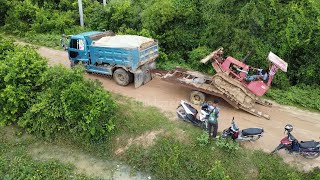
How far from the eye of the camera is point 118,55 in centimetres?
1282

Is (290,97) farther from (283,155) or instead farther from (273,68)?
(283,155)

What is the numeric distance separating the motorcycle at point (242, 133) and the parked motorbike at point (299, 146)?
0.68 m

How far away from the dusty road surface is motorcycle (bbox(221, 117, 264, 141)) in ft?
0.92

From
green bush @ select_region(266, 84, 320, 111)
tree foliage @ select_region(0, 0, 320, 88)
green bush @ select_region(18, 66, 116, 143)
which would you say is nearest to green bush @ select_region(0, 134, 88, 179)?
green bush @ select_region(18, 66, 116, 143)

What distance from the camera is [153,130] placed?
10.5 metres

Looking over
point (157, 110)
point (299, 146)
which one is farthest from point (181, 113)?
point (299, 146)

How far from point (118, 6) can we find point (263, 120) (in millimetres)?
10469

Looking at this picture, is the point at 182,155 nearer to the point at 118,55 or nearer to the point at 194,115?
the point at 194,115

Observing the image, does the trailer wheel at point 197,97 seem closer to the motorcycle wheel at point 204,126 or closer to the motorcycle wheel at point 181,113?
the motorcycle wheel at point 181,113

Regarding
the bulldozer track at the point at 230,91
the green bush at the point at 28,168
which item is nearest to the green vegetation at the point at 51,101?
the green bush at the point at 28,168

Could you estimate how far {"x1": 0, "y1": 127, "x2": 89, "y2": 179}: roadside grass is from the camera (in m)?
9.59

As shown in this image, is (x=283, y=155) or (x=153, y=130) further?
(x=153, y=130)

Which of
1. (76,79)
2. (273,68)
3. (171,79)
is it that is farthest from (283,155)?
(76,79)

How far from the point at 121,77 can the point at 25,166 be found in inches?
201
